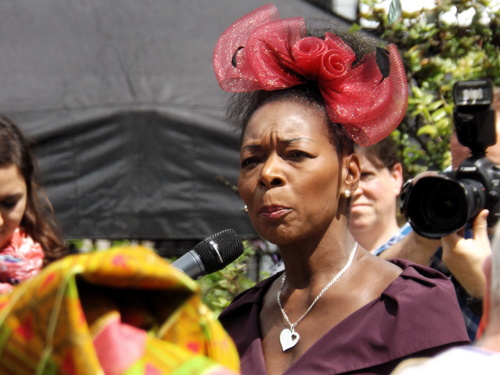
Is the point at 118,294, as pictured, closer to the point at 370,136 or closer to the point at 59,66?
the point at 370,136

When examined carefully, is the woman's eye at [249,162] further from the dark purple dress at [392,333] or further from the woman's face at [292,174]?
the dark purple dress at [392,333]

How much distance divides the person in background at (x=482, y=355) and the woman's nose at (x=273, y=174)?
3.08 feet

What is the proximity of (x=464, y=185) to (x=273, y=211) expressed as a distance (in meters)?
Result: 0.49

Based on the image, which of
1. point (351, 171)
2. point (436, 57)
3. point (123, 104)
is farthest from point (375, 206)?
point (123, 104)

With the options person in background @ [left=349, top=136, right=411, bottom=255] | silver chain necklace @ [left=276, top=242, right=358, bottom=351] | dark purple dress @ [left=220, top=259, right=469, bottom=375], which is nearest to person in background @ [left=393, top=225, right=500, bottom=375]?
dark purple dress @ [left=220, top=259, right=469, bottom=375]

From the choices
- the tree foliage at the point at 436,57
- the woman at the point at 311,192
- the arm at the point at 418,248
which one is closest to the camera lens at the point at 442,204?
the woman at the point at 311,192

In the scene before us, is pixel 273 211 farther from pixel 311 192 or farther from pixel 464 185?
pixel 464 185

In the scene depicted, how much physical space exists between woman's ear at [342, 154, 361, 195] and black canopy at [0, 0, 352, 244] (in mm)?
2271

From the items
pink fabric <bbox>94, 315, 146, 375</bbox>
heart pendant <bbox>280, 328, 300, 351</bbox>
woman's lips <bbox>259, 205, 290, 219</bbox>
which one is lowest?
heart pendant <bbox>280, 328, 300, 351</bbox>

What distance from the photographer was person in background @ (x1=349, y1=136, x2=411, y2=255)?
3.39m

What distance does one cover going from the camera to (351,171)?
7.33 feet

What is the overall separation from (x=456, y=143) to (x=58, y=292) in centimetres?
175

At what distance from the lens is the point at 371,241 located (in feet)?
11.2

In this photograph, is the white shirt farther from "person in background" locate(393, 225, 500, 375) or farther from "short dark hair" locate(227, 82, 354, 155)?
"short dark hair" locate(227, 82, 354, 155)
